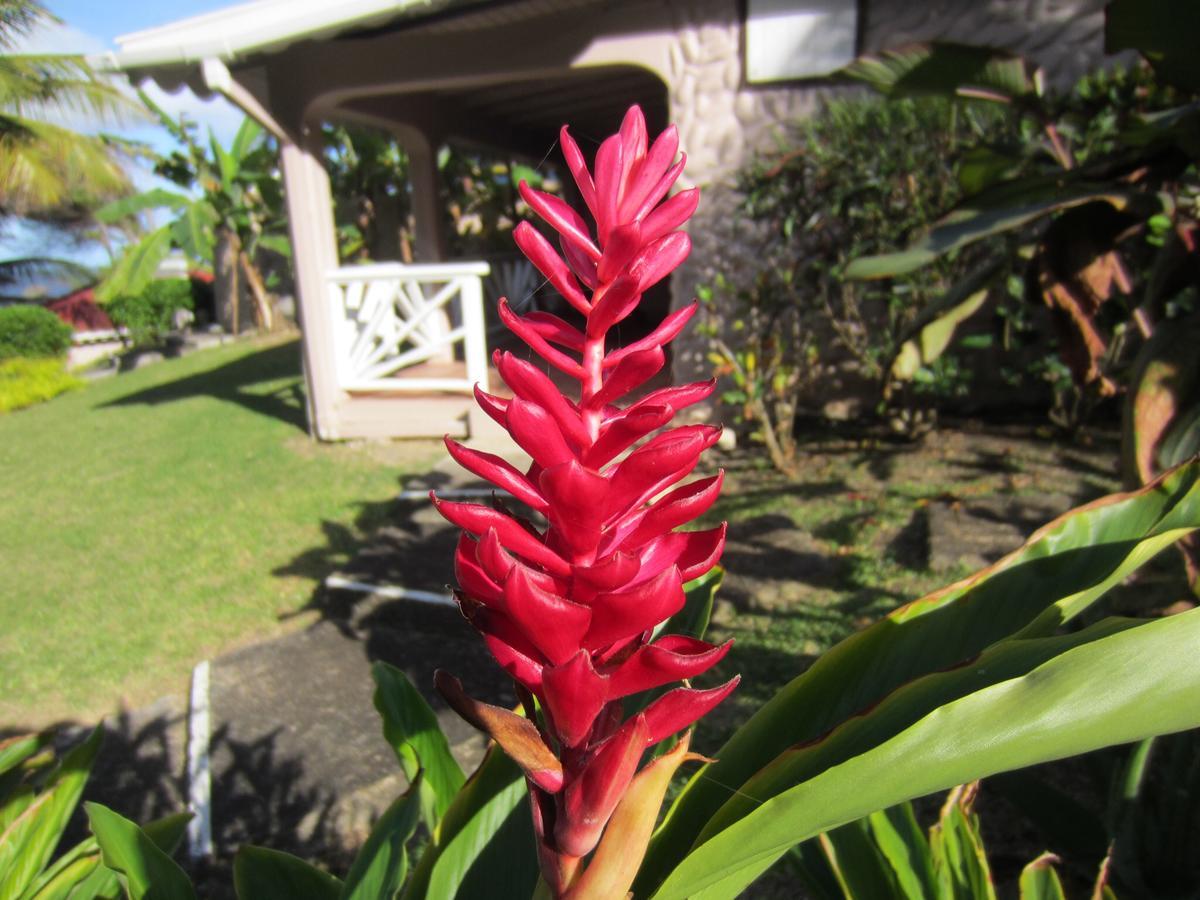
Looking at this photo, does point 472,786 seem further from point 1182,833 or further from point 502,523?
point 1182,833

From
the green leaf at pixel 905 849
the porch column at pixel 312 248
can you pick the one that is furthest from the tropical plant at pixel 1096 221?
the porch column at pixel 312 248

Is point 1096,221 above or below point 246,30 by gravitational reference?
below

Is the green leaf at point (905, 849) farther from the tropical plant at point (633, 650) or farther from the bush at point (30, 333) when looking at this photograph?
the bush at point (30, 333)

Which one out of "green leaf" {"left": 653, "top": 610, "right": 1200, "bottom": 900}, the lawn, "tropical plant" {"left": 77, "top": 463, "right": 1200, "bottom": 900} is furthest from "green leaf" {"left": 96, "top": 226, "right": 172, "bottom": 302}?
"green leaf" {"left": 653, "top": 610, "right": 1200, "bottom": 900}

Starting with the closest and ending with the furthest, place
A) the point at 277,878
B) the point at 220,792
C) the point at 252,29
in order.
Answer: the point at 277,878
the point at 220,792
the point at 252,29

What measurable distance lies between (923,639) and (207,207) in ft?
62.5

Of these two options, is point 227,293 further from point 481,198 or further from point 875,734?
point 875,734

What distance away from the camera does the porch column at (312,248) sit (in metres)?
7.80

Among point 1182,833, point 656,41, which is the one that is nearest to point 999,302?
point 656,41

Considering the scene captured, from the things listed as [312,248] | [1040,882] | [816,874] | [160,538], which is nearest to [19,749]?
[816,874]

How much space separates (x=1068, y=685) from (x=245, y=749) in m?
3.48

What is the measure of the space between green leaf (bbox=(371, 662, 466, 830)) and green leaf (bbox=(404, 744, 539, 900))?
0.32m

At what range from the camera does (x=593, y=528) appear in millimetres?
656

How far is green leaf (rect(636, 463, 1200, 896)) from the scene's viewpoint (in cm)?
101
